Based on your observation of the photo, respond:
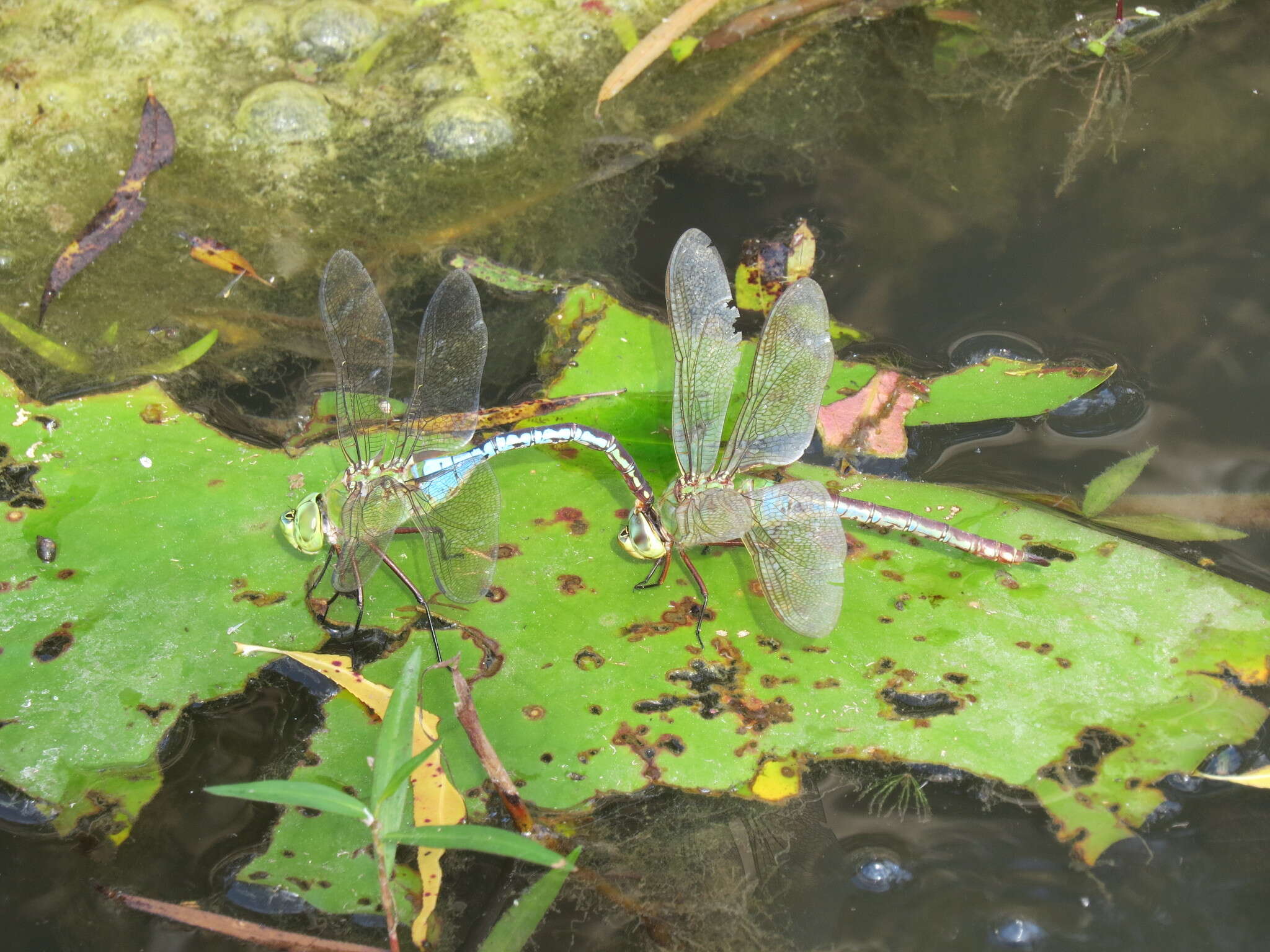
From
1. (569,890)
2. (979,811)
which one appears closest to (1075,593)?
(979,811)

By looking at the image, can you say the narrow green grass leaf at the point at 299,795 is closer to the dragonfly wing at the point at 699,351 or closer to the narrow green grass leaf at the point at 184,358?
the dragonfly wing at the point at 699,351

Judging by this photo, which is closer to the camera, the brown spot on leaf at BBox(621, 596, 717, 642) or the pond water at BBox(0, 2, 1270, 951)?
the pond water at BBox(0, 2, 1270, 951)

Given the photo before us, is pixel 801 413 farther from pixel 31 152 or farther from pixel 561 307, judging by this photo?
pixel 31 152

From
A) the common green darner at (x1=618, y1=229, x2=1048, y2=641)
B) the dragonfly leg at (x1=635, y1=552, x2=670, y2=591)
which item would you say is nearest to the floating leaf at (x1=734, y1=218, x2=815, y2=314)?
the common green darner at (x1=618, y1=229, x2=1048, y2=641)

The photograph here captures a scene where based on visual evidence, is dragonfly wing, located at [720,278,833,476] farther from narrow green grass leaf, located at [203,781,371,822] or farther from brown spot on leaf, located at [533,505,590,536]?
narrow green grass leaf, located at [203,781,371,822]

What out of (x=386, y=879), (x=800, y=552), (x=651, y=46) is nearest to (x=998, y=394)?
(x=800, y=552)

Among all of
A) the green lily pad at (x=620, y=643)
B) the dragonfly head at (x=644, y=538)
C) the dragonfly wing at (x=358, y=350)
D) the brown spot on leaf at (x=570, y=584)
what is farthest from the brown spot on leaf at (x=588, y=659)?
the dragonfly wing at (x=358, y=350)
